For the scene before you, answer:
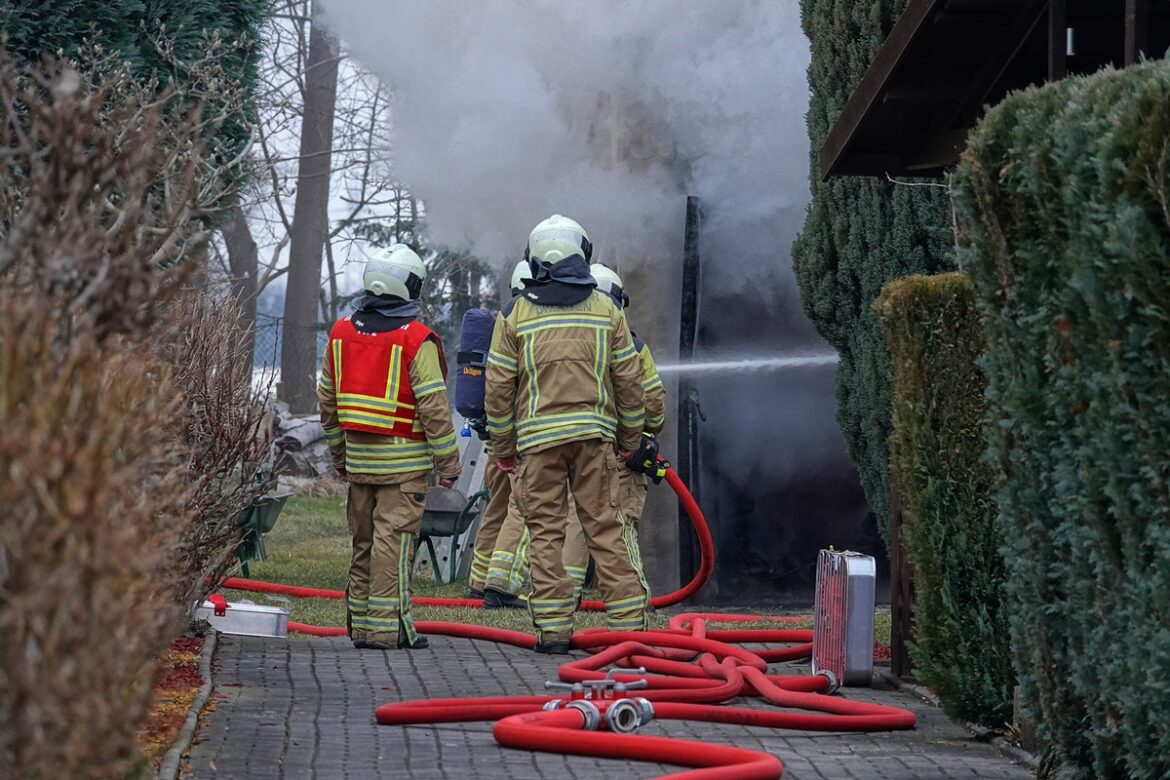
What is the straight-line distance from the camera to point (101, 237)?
391 cm

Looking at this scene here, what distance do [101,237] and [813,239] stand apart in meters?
6.20

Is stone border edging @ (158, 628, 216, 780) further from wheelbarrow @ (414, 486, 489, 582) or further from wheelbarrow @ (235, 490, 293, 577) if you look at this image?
wheelbarrow @ (414, 486, 489, 582)

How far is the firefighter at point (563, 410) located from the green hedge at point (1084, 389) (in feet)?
10.5

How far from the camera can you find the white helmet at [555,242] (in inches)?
316

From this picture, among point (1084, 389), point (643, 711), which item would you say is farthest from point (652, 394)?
point (1084, 389)

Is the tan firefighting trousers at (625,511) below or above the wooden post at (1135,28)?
below

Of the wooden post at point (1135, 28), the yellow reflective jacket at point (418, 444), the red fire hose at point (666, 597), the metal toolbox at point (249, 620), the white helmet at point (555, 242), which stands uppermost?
the wooden post at point (1135, 28)

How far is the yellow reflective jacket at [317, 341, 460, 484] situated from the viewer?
7820mm

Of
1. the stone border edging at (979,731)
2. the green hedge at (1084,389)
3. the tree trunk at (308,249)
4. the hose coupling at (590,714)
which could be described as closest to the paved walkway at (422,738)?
the stone border edging at (979,731)

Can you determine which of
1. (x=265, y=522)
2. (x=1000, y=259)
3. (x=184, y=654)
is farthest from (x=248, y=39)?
(x=1000, y=259)

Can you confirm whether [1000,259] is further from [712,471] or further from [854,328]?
[712,471]

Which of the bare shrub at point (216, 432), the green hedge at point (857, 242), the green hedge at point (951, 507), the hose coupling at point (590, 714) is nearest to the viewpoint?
the hose coupling at point (590, 714)

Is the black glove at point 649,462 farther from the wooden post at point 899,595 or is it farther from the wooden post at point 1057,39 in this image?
the wooden post at point 1057,39

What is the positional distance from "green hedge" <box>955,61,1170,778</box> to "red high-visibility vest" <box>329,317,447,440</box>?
11.3ft
